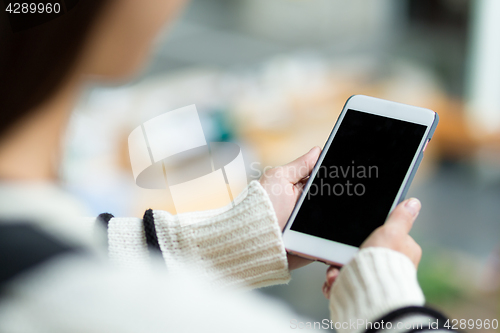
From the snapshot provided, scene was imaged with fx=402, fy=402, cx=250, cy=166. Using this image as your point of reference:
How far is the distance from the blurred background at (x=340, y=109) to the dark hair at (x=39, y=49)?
1.46 feet

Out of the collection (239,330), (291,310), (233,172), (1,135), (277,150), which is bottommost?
(291,310)

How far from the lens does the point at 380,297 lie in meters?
0.35

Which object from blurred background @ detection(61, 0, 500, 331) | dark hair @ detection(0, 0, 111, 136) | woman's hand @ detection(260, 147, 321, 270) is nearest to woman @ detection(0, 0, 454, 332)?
dark hair @ detection(0, 0, 111, 136)

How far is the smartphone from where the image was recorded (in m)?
0.47

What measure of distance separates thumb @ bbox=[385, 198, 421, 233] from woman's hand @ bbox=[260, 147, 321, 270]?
0.14m

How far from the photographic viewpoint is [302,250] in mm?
475

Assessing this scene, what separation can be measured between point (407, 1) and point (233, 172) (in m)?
2.12

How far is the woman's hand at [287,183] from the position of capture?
0.53 meters

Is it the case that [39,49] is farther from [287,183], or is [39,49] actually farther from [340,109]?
[340,109]

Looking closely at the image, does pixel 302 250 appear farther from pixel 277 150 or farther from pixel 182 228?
pixel 277 150

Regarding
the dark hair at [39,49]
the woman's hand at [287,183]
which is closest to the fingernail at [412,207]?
the woman's hand at [287,183]

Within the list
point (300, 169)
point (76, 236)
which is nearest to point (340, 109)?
point (300, 169)

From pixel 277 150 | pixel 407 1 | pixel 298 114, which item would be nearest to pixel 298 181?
pixel 277 150

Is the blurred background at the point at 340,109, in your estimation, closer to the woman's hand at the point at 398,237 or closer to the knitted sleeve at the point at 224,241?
the knitted sleeve at the point at 224,241
